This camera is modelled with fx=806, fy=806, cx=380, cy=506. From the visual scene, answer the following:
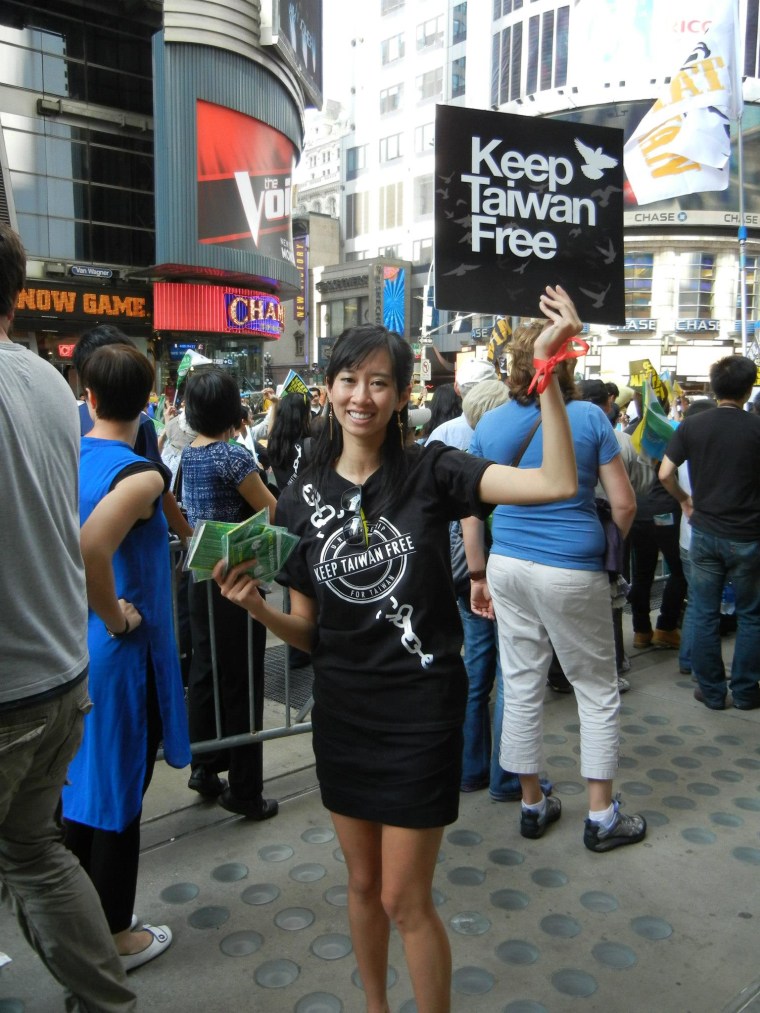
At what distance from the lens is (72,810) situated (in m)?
2.61

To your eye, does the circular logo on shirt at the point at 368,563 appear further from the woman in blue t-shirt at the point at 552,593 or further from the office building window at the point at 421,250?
the office building window at the point at 421,250

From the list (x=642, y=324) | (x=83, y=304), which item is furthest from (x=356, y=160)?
(x=83, y=304)

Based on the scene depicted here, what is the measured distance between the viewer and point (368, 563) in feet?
6.97

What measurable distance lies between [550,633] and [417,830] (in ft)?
4.92

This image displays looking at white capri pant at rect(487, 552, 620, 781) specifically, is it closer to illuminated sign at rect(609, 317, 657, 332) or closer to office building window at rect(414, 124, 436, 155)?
illuminated sign at rect(609, 317, 657, 332)

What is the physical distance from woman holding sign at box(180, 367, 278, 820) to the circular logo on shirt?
1.51 metres

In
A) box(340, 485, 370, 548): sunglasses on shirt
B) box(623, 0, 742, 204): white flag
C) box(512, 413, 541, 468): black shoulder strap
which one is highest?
box(623, 0, 742, 204): white flag

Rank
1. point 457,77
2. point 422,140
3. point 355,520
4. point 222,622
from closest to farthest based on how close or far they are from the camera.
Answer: point 355,520 < point 222,622 < point 457,77 < point 422,140

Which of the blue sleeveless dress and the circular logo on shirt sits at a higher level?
the circular logo on shirt

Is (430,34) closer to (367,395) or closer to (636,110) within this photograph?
(636,110)

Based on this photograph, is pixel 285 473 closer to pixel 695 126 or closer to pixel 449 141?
pixel 449 141

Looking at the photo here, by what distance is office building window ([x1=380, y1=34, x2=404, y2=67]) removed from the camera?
227 ft

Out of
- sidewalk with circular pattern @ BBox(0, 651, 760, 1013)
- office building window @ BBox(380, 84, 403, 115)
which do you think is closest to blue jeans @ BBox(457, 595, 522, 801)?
Answer: sidewalk with circular pattern @ BBox(0, 651, 760, 1013)

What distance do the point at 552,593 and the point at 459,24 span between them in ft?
236
